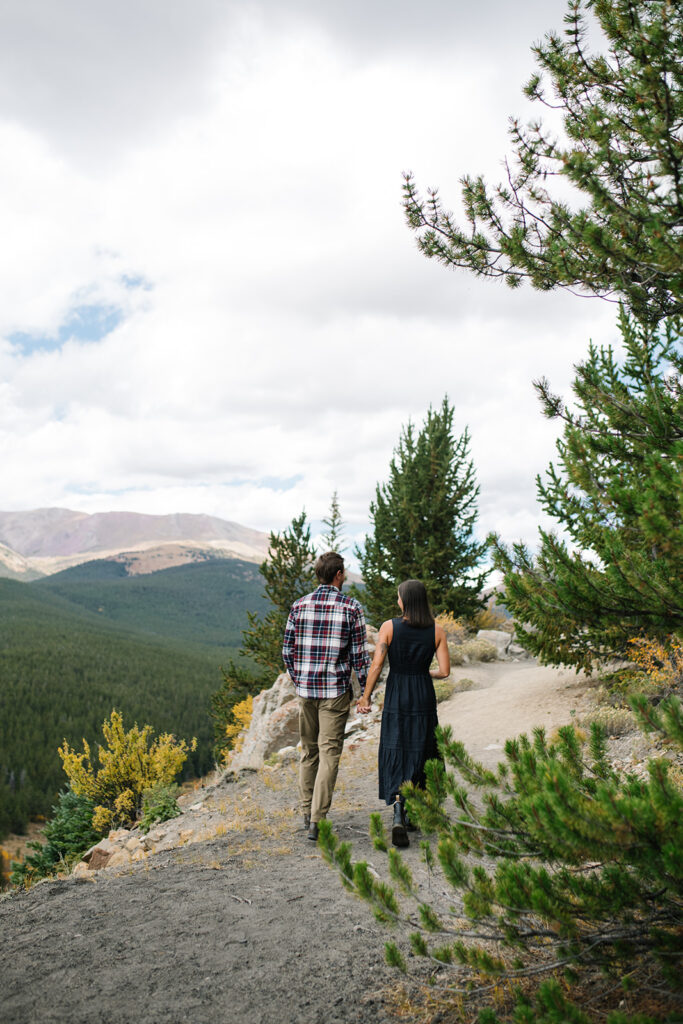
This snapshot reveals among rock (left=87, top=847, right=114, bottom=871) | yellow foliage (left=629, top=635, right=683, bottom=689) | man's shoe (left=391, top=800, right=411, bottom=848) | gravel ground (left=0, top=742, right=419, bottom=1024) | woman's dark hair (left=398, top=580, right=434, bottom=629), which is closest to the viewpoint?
gravel ground (left=0, top=742, right=419, bottom=1024)

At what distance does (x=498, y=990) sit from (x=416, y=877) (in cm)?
160

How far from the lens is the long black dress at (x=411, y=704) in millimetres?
4945

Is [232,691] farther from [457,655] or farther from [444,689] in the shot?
[444,689]

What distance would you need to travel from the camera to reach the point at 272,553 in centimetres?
2112

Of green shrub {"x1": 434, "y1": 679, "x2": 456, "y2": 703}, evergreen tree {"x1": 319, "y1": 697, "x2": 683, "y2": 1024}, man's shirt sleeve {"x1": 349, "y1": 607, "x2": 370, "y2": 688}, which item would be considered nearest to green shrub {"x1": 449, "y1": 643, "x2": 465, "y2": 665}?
green shrub {"x1": 434, "y1": 679, "x2": 456, "y2": 703}

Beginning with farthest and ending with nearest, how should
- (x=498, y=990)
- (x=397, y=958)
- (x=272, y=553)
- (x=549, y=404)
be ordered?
(x=272, y=553) → (x=549, y=404) → (x=498, y=990) → (x=397, y=958)

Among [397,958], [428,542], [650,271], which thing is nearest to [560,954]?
[397,958]

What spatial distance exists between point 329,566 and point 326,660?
2.61 ft

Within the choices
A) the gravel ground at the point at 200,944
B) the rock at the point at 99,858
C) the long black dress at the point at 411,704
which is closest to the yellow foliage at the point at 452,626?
the rock at the point at 99,858

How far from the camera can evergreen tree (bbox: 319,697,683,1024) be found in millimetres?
1906

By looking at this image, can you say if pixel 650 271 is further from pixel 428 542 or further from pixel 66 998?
pixel 428 542

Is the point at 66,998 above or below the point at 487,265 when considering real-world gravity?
below

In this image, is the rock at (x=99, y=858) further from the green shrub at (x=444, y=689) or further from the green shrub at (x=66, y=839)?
Result: the green shrub at (x=66, y=839)

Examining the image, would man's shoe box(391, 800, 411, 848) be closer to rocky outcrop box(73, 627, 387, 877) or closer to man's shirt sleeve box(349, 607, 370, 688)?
man's shirt sleeve box(349, 607, 370, 688)
